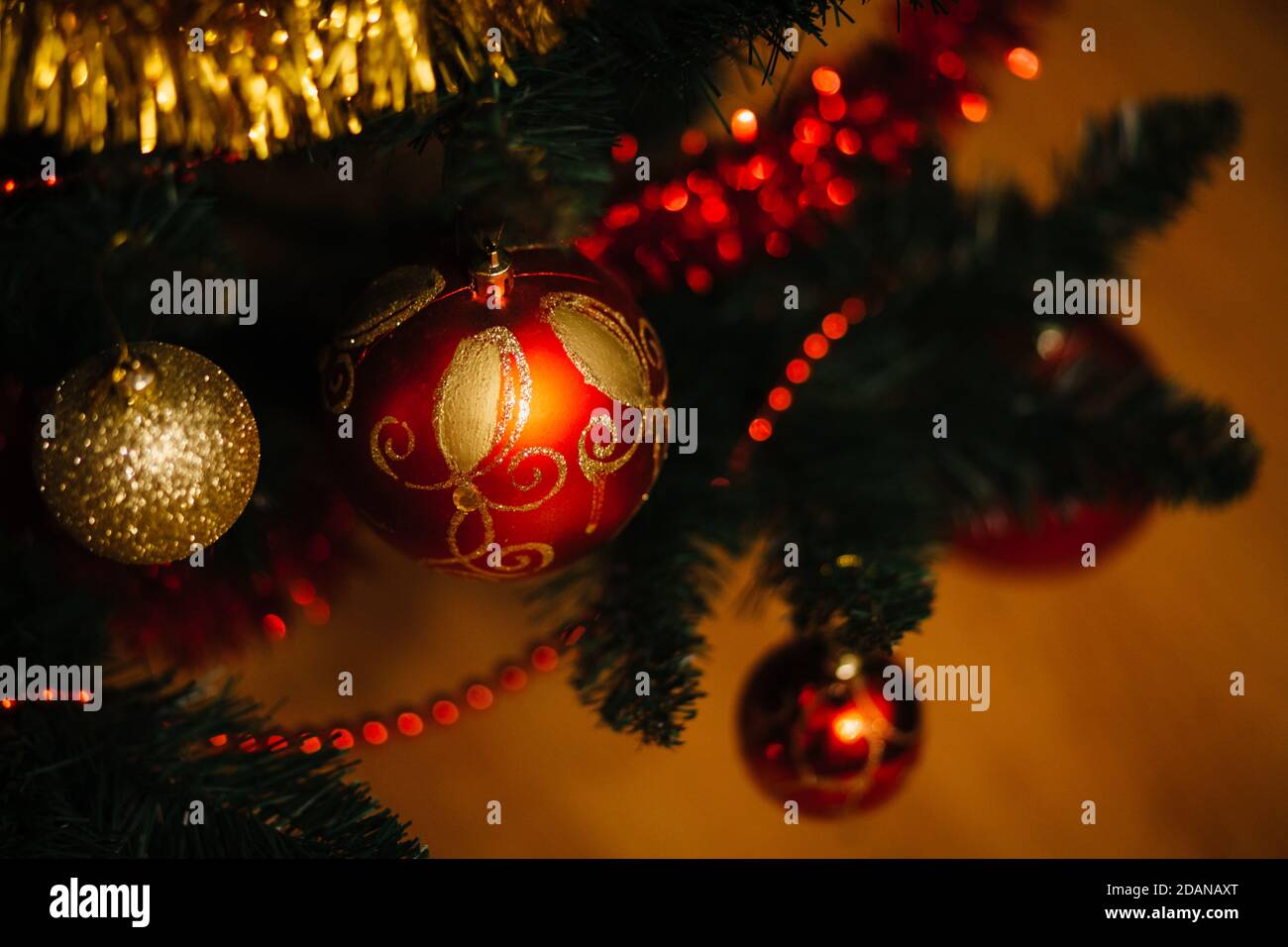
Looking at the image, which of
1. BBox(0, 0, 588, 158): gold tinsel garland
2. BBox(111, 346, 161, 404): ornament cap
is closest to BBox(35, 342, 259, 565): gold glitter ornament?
BBox(111, 346, 161, 404): ornament cap

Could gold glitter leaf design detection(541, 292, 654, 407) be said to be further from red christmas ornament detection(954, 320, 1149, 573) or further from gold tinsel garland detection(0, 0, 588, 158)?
red christmas ornament detection(954, 320, 1149, 573)

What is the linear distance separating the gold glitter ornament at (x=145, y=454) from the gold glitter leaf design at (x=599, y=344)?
15cm

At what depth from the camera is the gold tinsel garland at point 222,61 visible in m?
0.35

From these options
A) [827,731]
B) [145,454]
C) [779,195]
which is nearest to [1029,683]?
[827,731]

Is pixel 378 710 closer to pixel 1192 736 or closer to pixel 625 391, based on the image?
pixel 625 391

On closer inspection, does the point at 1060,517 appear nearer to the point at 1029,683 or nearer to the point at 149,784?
the point at 1029,683

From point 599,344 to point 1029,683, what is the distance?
0.70 m

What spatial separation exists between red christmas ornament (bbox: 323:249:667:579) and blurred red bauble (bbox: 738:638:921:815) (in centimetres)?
26

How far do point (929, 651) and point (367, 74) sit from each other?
31.1 inches

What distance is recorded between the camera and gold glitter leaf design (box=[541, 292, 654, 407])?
18.2 inches

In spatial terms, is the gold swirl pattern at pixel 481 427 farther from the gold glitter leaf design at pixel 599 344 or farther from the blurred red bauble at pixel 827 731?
the blurred red bauble at pixel 827 731

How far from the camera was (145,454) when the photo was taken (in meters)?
0.44

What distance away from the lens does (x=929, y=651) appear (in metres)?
1.00
